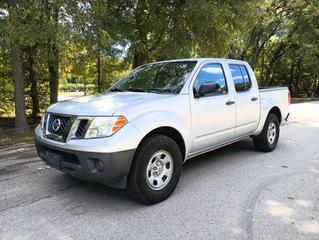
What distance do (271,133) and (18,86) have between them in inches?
285

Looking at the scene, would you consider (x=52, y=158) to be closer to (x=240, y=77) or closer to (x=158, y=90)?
(x=158, y=90)

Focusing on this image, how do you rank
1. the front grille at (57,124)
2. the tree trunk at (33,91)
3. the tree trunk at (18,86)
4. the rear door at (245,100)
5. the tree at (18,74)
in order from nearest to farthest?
1. the front grille at (57,124)
2. the rear door at (245,100)
3. the tree at (18,74)
4. the tree trunk at (18,86)
5. the tree trunk at (33,91)

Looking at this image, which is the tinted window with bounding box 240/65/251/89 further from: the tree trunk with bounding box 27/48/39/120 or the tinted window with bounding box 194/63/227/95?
the tree trunk with bounding box 27/48/39/120

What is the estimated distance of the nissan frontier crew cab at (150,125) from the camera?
366cm

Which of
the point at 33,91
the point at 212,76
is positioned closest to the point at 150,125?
the point at 212,76

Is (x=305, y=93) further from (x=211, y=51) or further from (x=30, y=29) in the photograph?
(x=30, y=29)

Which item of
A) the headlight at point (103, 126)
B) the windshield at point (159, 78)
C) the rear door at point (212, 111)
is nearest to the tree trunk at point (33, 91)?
the windshield at point (159, 78)

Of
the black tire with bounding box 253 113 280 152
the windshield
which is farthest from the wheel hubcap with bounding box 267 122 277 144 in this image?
the windshield

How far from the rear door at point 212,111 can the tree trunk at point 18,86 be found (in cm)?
656

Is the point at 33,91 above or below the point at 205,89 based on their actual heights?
above

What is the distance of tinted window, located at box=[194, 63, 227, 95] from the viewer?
15.9 feet

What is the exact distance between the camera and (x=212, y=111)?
491cm

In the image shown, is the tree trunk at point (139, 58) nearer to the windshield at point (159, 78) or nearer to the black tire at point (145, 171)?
the windshield at point (159, 78)

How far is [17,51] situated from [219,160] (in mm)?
6850
